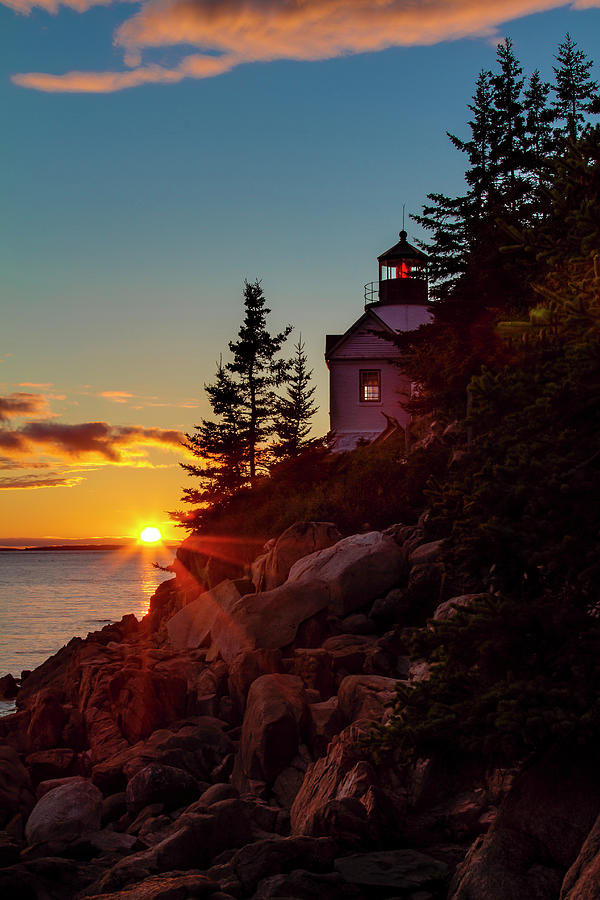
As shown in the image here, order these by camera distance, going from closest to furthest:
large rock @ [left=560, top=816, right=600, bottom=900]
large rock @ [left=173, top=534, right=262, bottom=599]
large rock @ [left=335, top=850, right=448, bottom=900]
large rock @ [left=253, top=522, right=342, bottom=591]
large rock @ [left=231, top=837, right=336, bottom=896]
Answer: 1. large rock @ [left=560, top=816, right=600, bottom=900]
2. large rock @ [left=335, top=850, right=448, bottom=900]
3. large rock @ [left=231, top=837, right=336, bottom=896]
4. large rock @ [left=253, top=522, right=342, bottom=591]
5. large rock @ [left=173, top=534, right=262, bottom=599]

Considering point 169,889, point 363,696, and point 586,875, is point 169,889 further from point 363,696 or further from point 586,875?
point 363,696

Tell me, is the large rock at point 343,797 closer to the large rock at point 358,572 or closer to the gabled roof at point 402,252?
the large rock at point 358,572

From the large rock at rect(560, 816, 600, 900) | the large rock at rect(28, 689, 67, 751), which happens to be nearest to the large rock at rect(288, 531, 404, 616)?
the large rock at rect(28, 689, 67, 751)

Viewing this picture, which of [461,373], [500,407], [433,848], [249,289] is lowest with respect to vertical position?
[433,848]

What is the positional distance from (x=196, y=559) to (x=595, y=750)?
2676 centimetres

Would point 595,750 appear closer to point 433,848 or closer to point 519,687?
point 519,687

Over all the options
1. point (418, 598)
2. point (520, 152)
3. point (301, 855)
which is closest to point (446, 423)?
point (418, 598)

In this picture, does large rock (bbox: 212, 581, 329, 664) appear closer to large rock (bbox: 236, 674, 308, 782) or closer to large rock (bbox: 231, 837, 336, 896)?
large rock (bbox: 236, 674, 308, 782)

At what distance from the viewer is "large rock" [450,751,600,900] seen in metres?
6.36

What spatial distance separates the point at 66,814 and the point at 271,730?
3360mm

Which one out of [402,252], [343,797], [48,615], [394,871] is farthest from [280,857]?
[48,615]

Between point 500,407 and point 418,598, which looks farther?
point 418,598

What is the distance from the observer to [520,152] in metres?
31.6

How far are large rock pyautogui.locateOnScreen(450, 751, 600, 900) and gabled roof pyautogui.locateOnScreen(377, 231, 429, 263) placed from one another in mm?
42677
